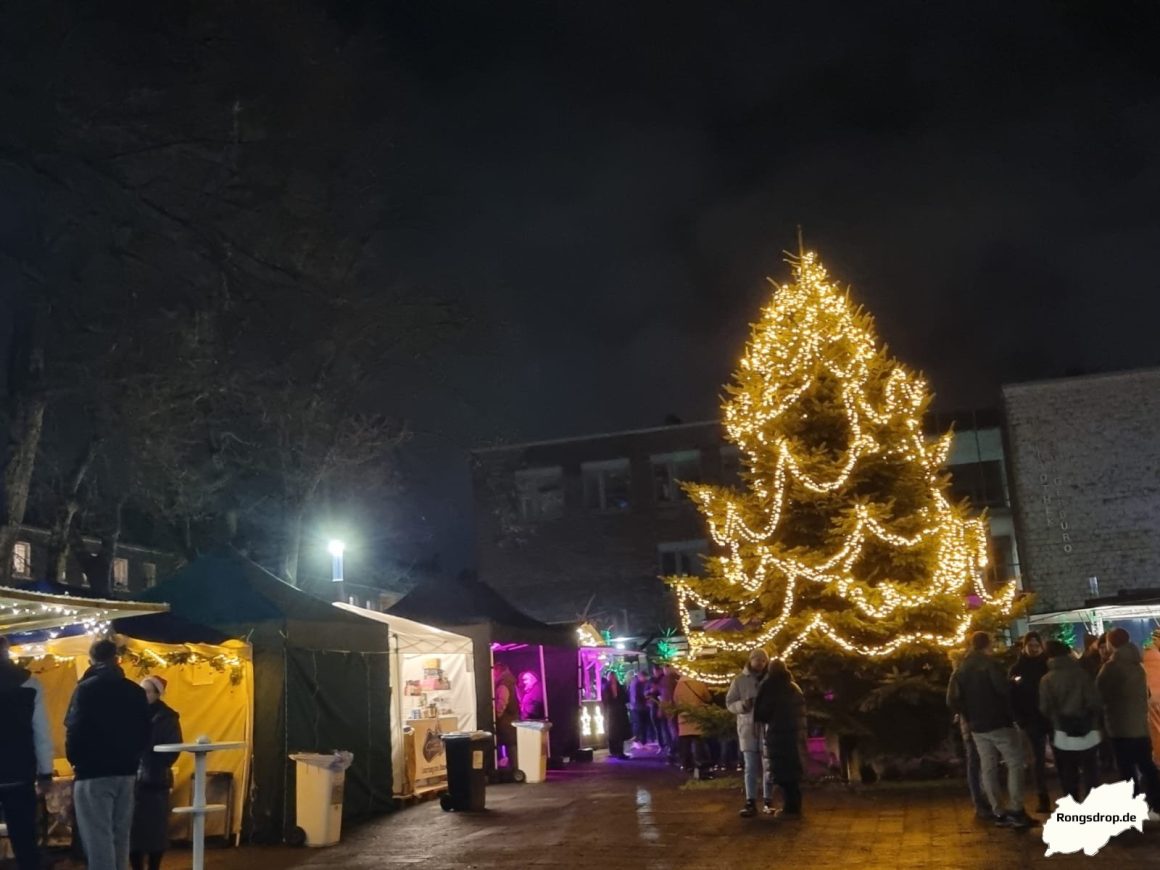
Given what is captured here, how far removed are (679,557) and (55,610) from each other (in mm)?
28629

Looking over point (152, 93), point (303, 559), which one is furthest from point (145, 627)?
point (303, 559)

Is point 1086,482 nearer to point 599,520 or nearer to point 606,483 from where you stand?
point 606,483

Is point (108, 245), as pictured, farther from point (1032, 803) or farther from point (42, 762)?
point (1032, 803)

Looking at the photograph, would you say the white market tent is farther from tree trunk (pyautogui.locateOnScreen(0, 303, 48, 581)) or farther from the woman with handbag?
the woman with handbag

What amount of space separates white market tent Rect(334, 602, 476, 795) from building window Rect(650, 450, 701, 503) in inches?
793

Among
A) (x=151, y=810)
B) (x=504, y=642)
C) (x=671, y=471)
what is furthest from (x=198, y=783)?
(x=671, y=471)

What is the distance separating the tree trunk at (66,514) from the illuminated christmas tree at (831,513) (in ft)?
40.9

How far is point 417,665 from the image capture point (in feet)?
52.9

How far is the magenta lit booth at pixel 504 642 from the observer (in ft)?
59.0

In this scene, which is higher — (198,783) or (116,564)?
(116,564)

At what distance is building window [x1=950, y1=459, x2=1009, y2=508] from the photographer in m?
31.9

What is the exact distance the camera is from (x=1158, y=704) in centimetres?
1159

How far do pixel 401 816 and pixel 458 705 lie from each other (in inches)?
→ 152

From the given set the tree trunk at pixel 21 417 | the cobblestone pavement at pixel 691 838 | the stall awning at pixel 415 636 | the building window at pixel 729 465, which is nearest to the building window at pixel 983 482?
the building window at pixel 729 465
